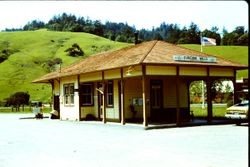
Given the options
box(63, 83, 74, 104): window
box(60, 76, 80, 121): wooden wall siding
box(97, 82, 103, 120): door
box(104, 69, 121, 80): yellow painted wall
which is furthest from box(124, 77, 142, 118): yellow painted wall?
box(63, 83, 74, 104): window

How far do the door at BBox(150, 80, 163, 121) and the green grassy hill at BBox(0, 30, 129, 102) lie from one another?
53.0m

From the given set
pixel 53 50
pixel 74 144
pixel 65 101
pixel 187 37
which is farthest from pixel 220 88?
pixel 187 37

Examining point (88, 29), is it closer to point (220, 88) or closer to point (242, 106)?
point (220, 88)

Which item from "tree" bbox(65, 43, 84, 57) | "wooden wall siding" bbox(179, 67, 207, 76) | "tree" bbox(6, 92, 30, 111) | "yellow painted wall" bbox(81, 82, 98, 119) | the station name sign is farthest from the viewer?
"tree" bbox(65, 43, 84, 57)

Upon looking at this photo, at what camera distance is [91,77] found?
2762 cm

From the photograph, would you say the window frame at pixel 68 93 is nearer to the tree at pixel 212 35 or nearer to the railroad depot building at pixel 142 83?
the railroad depot building at pixel 142 83

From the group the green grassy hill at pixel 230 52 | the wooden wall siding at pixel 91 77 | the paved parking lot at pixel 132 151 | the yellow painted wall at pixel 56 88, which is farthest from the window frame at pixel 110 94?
the green grassy hill at pixel 230 52

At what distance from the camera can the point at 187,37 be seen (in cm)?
13362

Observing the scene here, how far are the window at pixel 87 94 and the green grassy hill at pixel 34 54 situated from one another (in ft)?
158

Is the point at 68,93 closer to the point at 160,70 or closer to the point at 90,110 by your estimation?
the point at 90,110

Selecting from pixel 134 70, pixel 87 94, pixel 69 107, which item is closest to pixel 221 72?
pixel 134 70

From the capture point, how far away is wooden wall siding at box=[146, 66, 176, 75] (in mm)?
21500

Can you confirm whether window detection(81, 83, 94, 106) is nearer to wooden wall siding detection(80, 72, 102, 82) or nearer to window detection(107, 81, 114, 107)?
wooden wall siding detection(80, 72, 102, 82)

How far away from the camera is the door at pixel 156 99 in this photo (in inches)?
1040
